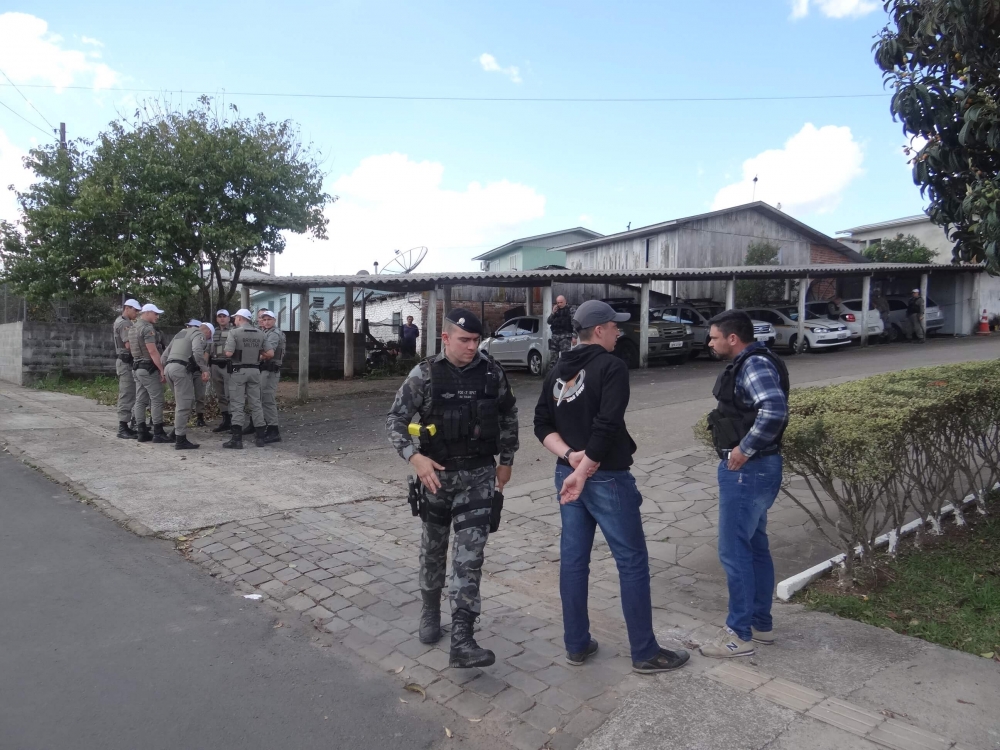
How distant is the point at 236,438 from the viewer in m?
9.59

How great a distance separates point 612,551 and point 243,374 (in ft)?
24.2

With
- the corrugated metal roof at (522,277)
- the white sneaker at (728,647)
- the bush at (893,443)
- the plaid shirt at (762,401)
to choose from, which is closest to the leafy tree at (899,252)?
the corrugated metal roof at (522,277)

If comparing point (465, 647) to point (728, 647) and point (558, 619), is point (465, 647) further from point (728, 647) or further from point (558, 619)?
point (728, 647)

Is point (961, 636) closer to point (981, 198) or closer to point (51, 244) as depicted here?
point (981, 198)

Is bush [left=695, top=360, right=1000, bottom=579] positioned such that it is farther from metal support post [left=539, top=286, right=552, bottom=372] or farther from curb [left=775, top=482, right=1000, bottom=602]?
metal support post [left=539, top=286, right=552, bottom=372]

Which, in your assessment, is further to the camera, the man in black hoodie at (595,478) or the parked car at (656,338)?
the parked car at (656,338)

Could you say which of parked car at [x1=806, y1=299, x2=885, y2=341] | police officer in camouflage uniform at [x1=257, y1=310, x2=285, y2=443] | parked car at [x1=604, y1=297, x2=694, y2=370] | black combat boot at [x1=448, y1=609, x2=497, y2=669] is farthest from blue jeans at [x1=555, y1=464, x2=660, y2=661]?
parked car at [x1=806, y1=299, x2=885, y2=341]

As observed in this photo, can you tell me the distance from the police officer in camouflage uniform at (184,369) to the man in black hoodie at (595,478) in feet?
23.3

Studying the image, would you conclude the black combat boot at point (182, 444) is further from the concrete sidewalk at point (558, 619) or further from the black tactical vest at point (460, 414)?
the black tactical vest at point (460, 414)

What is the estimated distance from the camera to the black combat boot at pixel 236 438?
956 centimetres

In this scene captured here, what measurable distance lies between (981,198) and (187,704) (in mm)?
5237

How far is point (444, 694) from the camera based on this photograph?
350 cm

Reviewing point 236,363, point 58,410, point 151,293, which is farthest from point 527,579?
point 151,293

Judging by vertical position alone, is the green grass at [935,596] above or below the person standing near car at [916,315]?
below
